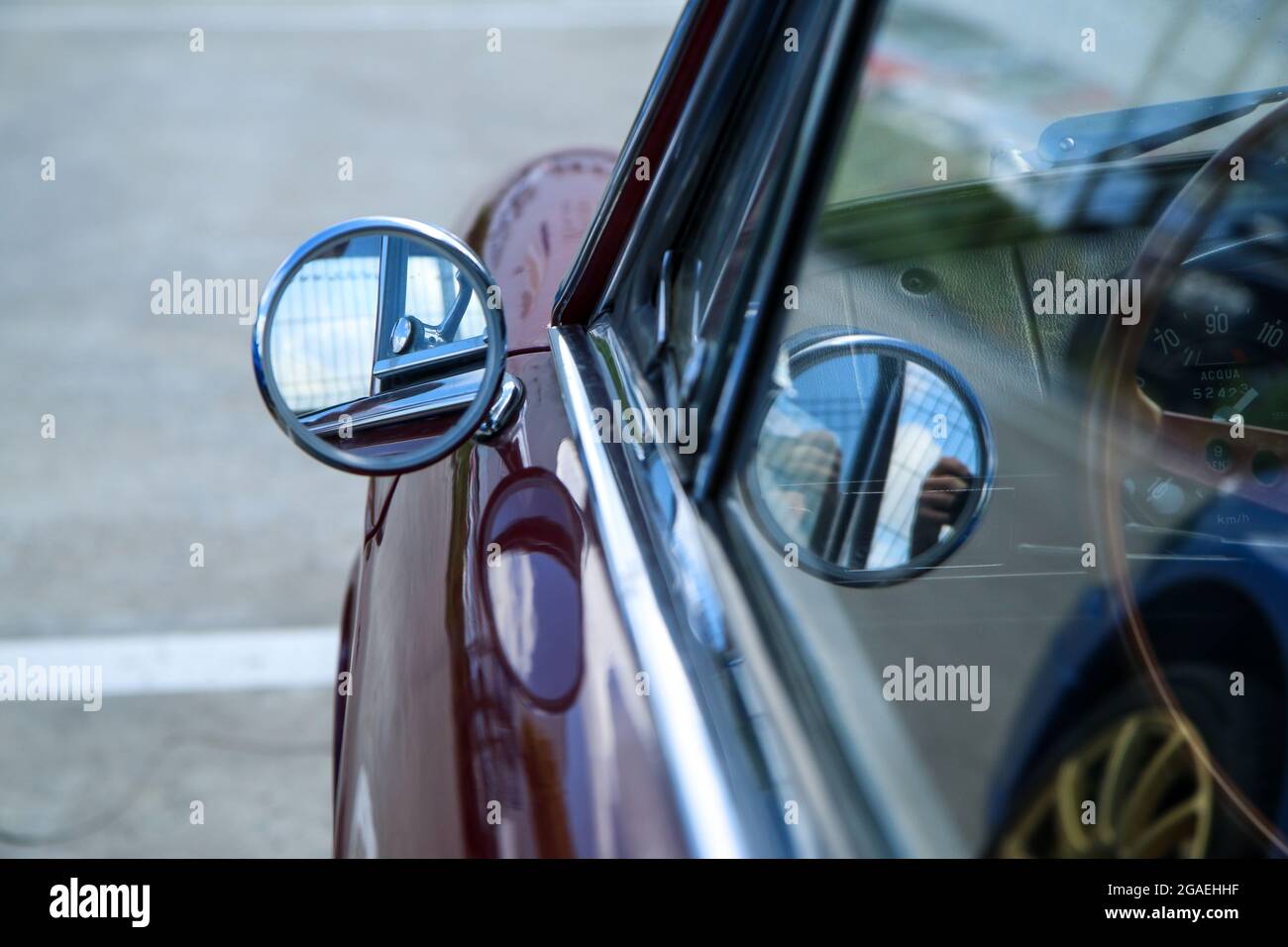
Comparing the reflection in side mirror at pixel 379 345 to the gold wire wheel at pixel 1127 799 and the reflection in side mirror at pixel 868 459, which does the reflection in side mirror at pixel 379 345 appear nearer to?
the reflection in side mirror at pixel 868 459

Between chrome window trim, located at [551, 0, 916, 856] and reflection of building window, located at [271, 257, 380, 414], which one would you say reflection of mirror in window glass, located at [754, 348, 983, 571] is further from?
reflection of building window, located at [271, 257, 380, 414]

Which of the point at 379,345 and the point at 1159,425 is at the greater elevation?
the point at 379,345

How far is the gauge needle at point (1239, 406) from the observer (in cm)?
129

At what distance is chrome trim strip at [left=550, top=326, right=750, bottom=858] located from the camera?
0.92 m

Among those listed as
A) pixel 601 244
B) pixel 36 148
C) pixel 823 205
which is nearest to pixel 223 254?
pixel 36 148

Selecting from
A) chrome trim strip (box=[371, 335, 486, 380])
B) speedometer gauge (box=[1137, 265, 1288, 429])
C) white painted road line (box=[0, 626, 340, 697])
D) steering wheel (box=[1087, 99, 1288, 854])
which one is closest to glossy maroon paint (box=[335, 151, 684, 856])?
chrome trim strip (box=[371, 335, 486, 380])

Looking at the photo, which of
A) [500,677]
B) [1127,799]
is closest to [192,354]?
[500,677]

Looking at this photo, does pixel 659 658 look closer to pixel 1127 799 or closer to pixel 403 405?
pixel 1127 799

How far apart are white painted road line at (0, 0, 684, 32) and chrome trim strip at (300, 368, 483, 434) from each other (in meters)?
8.81

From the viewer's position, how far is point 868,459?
1.23 meters

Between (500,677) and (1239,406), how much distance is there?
858 mm

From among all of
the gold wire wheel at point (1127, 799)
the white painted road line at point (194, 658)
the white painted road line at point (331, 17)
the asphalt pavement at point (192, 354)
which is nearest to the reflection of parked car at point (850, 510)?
the gold wire wheel at point (1127, 799)

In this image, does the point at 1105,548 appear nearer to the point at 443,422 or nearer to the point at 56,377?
the point at 443,422
